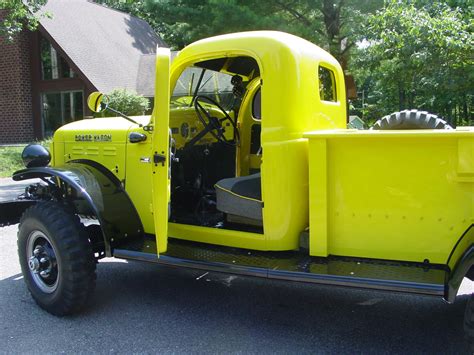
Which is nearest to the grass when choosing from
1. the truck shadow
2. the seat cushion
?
the truck shadow

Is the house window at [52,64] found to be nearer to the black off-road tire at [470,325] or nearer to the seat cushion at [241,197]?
the seat cushion at [241,197]

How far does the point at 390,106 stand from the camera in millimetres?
17609

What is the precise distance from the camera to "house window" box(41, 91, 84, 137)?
19031mm

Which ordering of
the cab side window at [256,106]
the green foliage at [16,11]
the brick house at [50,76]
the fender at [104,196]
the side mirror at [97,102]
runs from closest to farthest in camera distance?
the fender at [104,196] < the side mirror at [97,102] < the cab side window at [256,106] < the green foliage at [16,11] < the brick house at [50,76]

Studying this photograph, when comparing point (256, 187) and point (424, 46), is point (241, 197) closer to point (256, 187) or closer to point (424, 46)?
point (256, 187)

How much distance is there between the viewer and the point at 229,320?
3711 mm

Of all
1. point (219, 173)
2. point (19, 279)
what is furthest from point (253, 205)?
point (19, 279)

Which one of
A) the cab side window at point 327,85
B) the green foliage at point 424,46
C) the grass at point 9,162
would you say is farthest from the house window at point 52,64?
the cab side window at point 327,85

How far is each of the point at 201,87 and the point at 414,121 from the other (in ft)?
6.00

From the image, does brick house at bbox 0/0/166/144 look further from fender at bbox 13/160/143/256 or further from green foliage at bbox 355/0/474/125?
fender at bbox 13/160/143/256

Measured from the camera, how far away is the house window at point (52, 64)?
62.4 feet

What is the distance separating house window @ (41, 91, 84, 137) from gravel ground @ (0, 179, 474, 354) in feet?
50.9

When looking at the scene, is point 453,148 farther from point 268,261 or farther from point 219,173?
point 219,173

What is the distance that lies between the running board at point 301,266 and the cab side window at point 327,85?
141 cm
